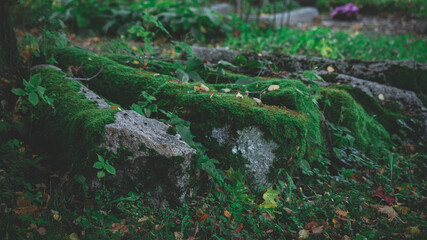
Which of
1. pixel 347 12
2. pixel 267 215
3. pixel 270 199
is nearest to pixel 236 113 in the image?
pixel 270 199

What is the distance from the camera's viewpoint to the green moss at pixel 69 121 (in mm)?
2191

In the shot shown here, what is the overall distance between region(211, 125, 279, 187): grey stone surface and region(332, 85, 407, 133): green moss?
85.4 inches

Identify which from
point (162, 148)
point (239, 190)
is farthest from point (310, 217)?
point (162, 148)

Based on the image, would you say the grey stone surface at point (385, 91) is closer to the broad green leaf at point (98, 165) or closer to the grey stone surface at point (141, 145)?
the grey stone surface at point (141, 145)

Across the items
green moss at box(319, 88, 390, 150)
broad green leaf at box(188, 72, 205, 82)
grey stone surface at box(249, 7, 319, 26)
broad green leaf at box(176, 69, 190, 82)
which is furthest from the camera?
grey stone surface at box(249, 7, 319, 26)

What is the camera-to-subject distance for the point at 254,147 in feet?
8.84

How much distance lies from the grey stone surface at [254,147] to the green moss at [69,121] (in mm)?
929

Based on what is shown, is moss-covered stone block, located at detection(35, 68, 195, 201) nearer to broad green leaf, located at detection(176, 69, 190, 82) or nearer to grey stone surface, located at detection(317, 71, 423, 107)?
broad green leaf, located at detection(176, 69, 190, 82)

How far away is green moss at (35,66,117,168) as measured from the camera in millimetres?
2191

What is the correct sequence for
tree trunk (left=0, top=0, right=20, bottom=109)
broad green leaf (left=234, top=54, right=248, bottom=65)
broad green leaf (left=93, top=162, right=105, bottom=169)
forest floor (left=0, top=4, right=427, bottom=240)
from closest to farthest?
broad green leaf (left=93, top=162, right=105, bottom=169) → forest floor (left=0, top=4, right=427, bottom=240) → tree trunk (left=0, top=0, right=20, bottom=109) → broad green leaf (left=234, top=54, right=248, bottom=65)

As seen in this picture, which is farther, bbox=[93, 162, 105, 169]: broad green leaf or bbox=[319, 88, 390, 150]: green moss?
bbox=[319, 88, 390, 150]: green moss

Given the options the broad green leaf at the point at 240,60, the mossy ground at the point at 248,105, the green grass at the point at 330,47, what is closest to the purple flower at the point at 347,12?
the green grass at the point at 330,47

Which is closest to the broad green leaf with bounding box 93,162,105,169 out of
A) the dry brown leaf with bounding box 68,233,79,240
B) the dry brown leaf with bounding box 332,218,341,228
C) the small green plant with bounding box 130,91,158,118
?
the dry brown leaf with bounding box 68,233,79,240

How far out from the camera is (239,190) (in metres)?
2.49
